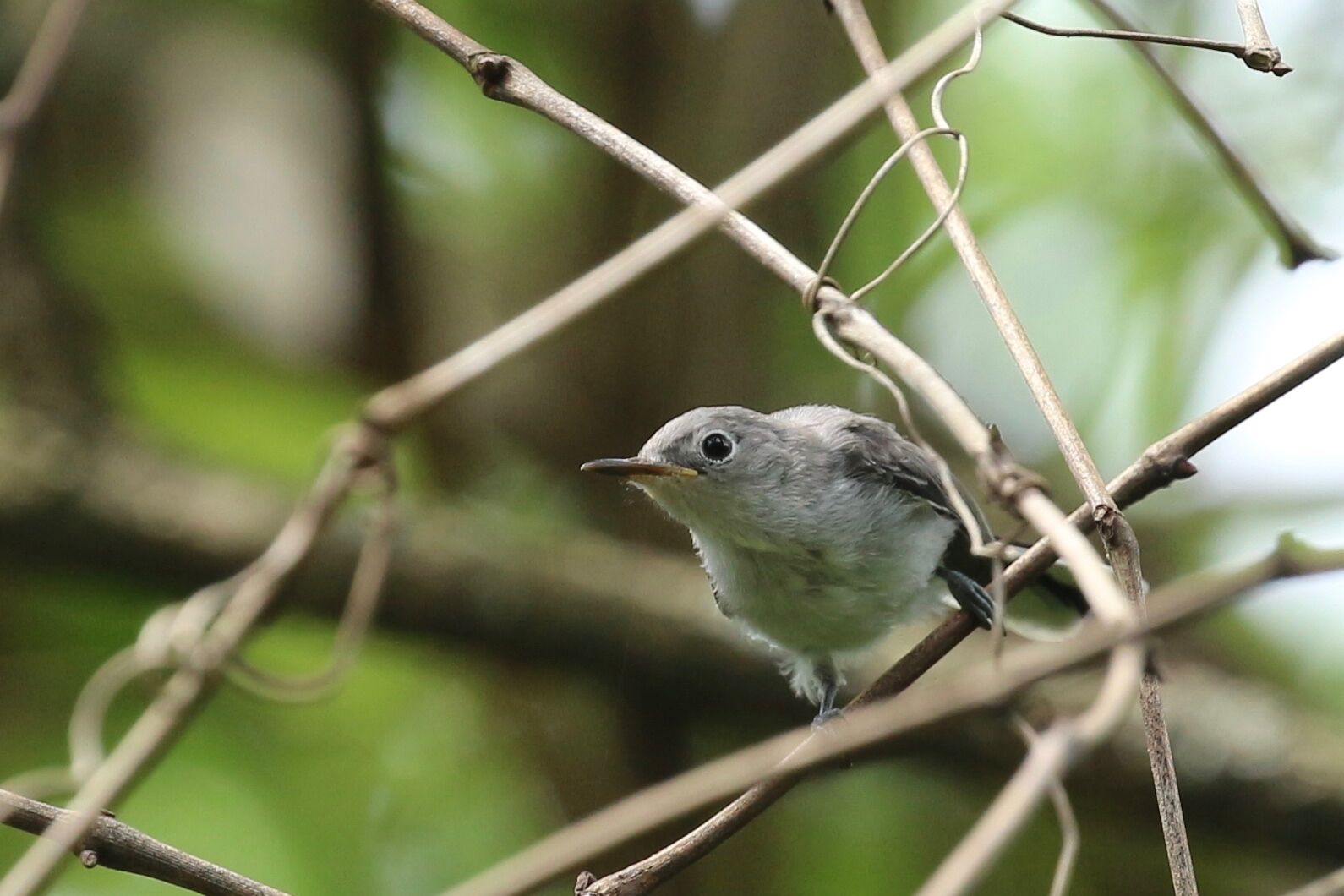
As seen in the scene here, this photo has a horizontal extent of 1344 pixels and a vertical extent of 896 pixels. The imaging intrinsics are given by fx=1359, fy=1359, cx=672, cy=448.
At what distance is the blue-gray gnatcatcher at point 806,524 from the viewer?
3205 mm

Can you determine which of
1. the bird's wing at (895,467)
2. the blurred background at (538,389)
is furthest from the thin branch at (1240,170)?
the blurred background at (538,389)

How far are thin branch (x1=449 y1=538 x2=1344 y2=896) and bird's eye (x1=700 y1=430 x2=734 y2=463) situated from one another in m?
2.12

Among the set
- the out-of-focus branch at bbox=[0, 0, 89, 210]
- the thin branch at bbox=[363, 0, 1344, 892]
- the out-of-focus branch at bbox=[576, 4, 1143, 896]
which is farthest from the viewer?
the out-of-focus branch at bbox=[0, 0, 89, 210]

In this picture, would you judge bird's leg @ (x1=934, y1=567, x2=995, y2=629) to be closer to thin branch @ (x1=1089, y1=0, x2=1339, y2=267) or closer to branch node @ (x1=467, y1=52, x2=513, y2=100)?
thin branch @ (x1=1089, y1=0, x2=1339, y2=267)

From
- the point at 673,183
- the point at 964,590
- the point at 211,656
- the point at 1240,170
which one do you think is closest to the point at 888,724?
the point at 673,183

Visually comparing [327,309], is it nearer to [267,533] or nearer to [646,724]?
[267,533]

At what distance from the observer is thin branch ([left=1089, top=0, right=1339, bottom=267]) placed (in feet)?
6.89

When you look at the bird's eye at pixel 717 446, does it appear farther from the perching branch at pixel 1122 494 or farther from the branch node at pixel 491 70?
the branch node at pixel 491 70

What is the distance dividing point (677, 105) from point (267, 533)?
2.14 metres

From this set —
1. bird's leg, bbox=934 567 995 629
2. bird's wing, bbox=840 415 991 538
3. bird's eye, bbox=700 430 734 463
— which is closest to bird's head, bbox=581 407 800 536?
bird's eye, bbox=700 430 734 463

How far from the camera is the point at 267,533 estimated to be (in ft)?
15.4

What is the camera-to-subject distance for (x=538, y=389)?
5.31 metres

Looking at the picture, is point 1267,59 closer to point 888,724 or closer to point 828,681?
point 888,724

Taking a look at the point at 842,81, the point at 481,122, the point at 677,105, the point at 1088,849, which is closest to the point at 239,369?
the point at 481,122
